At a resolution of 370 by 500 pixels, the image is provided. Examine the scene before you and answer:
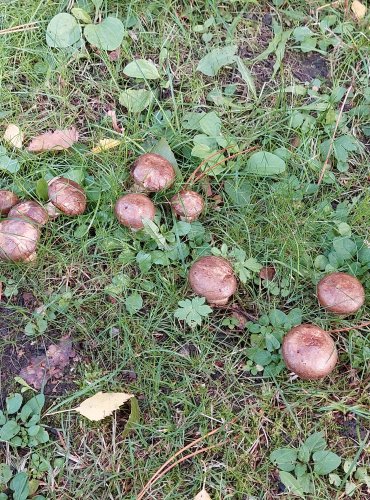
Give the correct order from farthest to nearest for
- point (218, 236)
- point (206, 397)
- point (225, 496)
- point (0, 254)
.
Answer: point (218, 236), point (0, 254), point (206, 397), point (225, 496)

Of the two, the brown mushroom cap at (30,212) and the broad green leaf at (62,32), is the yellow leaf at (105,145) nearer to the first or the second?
the brown mushroom cap at (30,212)

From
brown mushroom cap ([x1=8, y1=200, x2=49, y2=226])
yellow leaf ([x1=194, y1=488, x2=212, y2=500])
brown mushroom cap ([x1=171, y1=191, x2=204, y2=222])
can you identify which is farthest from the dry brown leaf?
yellow leaf ([x1=194, y1=488, x2=212, y2=500])

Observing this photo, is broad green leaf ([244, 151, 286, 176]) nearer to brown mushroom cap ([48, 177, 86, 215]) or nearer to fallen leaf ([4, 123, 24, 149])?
brown mushroom cap ([48, 177, 86, 215])

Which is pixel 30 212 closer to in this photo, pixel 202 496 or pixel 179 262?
pixel 179 262

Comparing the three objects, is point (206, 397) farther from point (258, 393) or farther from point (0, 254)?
point (0, 254)

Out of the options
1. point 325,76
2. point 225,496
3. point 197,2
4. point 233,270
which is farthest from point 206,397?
point 197,2

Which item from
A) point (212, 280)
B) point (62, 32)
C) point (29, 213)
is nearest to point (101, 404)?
point (212, 280)

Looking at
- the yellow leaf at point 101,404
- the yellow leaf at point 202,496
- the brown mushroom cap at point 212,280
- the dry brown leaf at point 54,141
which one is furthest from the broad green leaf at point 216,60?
the yellow leaf at point 202,496
